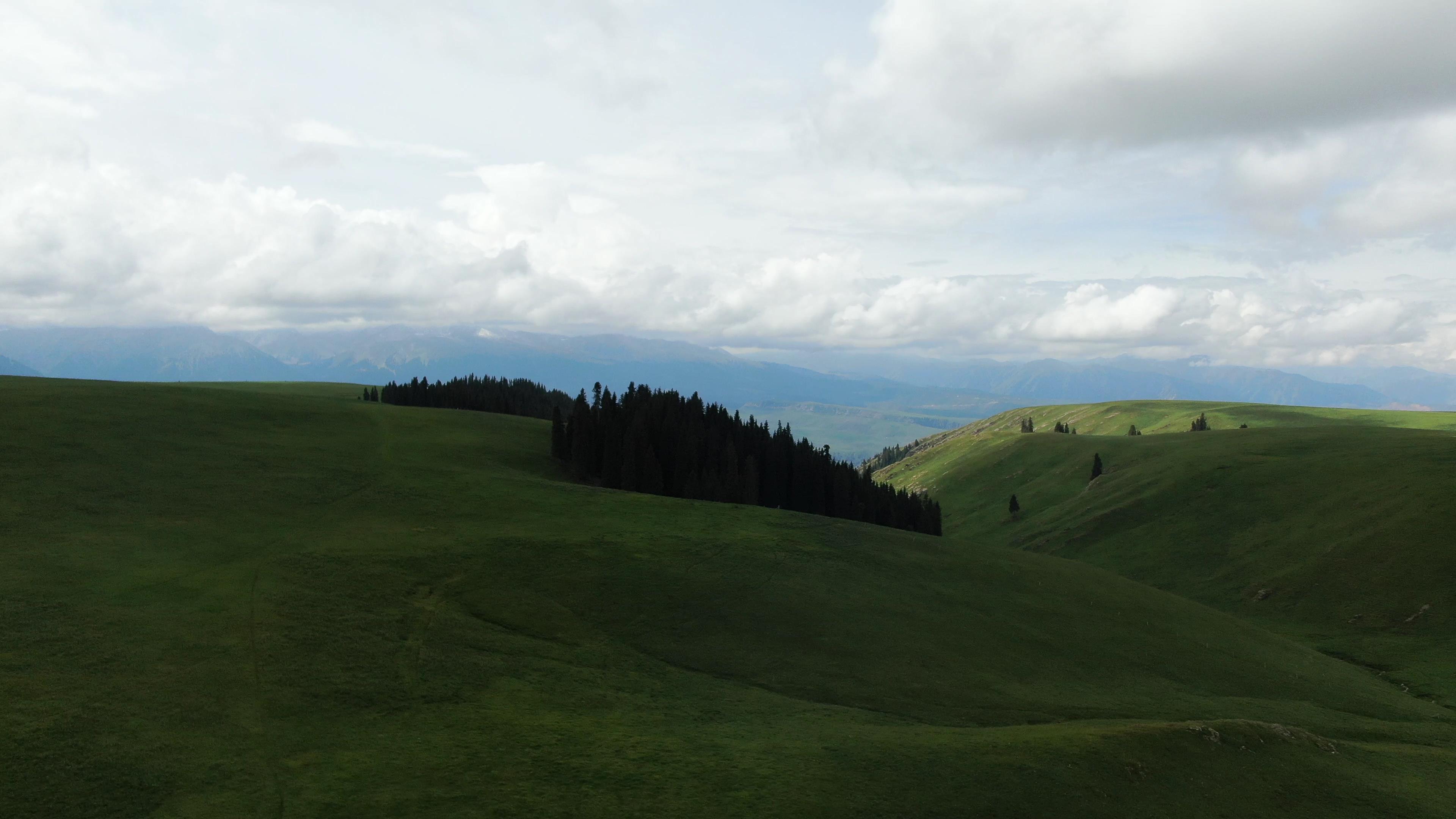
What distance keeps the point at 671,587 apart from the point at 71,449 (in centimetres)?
4903

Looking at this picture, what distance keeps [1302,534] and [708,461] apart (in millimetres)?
82140

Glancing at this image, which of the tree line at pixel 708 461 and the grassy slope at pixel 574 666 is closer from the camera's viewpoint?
the grassy slope at pixel 574 666

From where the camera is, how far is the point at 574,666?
37.7 meters

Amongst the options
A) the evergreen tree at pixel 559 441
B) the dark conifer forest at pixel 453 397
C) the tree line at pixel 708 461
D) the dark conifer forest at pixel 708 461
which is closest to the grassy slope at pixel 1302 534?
the tree line at pixel 708 461

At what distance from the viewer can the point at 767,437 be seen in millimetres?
127188

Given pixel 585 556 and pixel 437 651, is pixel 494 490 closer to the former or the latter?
pixel 585 556

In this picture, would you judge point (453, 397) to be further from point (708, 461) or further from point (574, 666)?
point (574, 666)

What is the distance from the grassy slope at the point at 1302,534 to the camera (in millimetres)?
81938

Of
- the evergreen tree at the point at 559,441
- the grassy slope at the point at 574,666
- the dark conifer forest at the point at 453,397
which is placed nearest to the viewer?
the grassy slope at the point at 574,666

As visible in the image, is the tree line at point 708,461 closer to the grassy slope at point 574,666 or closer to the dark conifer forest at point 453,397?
the grassy slope at point 574,666

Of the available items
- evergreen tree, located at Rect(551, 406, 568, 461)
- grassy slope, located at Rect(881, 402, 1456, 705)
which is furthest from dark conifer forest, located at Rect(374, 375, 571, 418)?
grassy slope, located at Rect(881, 402, 1456, 705)

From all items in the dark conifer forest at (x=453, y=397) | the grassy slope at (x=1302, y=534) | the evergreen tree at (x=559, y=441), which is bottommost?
the grassy slope at (x=1302, y=534)

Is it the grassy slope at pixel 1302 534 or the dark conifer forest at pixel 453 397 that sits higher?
the dark conifer forest at pixel 453 397

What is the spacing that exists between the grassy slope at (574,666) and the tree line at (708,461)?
86.0ft
